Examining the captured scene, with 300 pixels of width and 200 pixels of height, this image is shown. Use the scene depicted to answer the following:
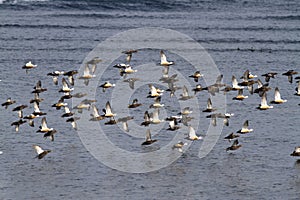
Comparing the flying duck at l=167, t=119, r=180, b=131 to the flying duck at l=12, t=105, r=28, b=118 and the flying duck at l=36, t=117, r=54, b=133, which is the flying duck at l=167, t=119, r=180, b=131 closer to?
the flying duck at l=36, t=117, r=54, b=133

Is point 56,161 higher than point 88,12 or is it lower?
lower

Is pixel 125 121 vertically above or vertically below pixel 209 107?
below

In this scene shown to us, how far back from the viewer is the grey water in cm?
3706

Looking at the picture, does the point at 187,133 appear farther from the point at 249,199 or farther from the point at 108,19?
the point at 108,19

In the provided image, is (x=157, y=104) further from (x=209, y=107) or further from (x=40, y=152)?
(x=40, y=152)

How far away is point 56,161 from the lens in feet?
131

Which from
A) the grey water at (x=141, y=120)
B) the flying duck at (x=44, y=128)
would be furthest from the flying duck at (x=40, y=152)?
the flying duck at (x=44, y=128)

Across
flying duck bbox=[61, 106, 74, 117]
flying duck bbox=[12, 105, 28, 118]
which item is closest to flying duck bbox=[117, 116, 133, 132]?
→ flying duck bbox=[61, 106, 74, 117]

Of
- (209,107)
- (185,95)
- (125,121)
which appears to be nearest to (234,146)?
(209,107)

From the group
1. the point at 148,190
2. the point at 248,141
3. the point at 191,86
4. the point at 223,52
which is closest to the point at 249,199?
the point at 148,190

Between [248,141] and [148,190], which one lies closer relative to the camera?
[148,190]

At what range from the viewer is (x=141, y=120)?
46.0 m

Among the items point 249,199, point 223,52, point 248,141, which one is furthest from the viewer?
point 223,52

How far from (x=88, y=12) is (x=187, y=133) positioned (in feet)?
152
